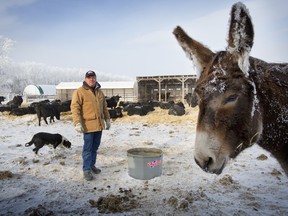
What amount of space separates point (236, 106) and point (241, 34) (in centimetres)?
58

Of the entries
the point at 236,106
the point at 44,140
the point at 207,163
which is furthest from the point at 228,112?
the point at 44,140

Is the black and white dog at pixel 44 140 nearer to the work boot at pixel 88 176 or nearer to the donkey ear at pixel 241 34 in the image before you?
the work boot at pixel 88 176

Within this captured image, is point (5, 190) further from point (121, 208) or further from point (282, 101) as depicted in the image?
point (282, 101)

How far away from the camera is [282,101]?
6.52 feet

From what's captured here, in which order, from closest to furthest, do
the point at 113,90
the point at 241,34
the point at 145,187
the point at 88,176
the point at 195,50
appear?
the point at 241,34 < the point at 195,50 < the point at 145,187 < the point at 88,176 < the point at 113,90

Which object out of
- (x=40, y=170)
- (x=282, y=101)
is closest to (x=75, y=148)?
(x=40, y=170)

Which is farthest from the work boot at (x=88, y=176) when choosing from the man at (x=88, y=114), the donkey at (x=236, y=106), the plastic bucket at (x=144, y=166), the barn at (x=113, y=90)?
the barn at (x=113, y=90)

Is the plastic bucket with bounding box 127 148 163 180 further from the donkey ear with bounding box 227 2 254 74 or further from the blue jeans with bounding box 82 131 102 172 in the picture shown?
the donkey ear with bounding box 227 2 254 74

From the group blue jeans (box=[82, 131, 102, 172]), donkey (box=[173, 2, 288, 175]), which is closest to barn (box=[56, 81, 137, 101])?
blue jeans (box=[82, 131, 102, 172])

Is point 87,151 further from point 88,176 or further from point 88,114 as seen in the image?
point 88,114

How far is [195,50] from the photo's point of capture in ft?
7.57

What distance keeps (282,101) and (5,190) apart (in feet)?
16.0

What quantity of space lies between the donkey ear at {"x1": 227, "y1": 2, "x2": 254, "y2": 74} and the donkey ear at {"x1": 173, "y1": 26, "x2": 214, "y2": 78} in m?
0.35

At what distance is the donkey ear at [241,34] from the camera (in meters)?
1.79
